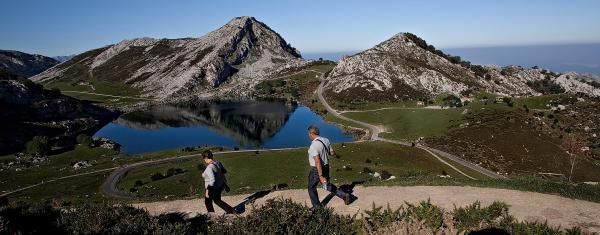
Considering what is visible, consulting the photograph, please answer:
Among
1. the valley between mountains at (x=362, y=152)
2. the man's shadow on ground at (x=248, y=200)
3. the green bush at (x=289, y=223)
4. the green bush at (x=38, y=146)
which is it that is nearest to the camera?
the green bush at (x=289, y=223)

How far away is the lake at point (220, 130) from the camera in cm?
13538

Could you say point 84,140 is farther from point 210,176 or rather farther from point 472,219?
point 472,219

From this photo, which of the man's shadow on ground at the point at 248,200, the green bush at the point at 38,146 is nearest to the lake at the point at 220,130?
the green bush at the point at 38,146

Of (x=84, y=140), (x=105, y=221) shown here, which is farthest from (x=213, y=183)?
(x=84, y=140)

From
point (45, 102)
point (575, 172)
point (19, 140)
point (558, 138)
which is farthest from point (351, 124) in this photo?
point (45, 102)

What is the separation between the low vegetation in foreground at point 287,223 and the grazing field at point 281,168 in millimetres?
52025

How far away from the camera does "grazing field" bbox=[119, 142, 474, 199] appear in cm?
7694

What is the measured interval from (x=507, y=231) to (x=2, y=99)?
190m

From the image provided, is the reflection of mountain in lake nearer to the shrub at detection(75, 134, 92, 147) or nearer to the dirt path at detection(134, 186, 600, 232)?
the shrub at detection(75, 134, 92, 147)

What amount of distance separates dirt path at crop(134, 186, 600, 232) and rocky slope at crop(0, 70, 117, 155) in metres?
130

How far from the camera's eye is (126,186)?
83.8m

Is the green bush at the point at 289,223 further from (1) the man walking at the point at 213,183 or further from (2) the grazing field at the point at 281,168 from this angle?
(2) the grazing field at the point at 281,168

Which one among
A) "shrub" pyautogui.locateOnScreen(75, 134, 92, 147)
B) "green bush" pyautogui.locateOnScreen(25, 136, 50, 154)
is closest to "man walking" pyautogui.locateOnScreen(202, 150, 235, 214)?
"green bush" pyautogui.locateOnScreen(25, 136, 50, 154)

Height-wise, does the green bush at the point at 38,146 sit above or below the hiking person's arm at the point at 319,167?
below
